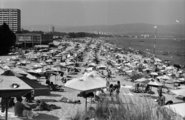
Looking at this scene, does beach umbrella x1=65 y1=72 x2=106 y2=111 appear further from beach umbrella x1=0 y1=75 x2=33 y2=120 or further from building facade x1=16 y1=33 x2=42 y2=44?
building facade x1=16 y1=33 x2=42 y2=44

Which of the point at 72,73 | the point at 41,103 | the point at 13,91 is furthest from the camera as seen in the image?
the point at 72,73

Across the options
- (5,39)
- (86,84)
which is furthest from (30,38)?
(86,84)

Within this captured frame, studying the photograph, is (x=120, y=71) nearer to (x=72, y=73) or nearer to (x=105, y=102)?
(x=72, y=73)

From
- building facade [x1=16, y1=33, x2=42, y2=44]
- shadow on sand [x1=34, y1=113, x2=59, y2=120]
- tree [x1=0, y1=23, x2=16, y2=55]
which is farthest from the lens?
building facade [x1=16, y1=33, x2=42, y2=44]

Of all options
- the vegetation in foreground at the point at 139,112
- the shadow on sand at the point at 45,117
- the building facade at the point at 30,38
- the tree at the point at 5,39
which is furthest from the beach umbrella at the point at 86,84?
the building facade at the point at 30,38

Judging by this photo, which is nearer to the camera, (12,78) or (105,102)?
(105,102)

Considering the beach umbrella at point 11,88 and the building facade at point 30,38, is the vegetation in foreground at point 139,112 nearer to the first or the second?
the beach umbrella at point 11,88

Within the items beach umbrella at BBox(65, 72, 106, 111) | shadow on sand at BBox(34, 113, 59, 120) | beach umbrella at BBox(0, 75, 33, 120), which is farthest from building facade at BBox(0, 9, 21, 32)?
beach umbrella at BBox(0, 75, 33, 120)

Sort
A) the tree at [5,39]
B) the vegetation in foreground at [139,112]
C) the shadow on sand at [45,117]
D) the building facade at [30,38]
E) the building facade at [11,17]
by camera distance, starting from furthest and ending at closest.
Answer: the building facade at [11,17] → the building facade at [30,38] → the tree at [5,39] → the shadow on sand at [45,117] → the vegetation in foreground at [139,112]

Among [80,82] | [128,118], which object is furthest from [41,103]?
[128,118]

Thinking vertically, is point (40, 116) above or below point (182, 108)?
below

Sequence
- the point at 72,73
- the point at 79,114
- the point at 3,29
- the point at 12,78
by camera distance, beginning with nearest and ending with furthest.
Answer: the point at 12,78 < the point at 79,114 < the point at 72,73 < the point at 3,29
